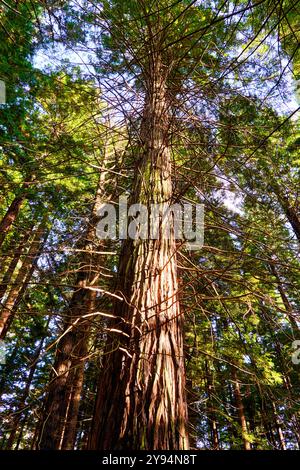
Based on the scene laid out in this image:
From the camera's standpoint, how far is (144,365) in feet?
5.12

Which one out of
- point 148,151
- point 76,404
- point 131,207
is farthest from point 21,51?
point 76,404

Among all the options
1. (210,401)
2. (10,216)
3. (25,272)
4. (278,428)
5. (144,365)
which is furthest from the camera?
(10,216)

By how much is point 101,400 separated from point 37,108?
6.65 m

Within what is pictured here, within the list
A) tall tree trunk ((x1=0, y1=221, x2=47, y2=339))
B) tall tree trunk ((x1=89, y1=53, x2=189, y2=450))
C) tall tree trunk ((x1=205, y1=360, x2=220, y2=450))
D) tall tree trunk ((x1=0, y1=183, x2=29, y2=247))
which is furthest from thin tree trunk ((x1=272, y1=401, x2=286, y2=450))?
tall tree trunk ((x1=0, y1=183, x2=29, y2=247))

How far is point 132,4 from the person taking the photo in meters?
3.66

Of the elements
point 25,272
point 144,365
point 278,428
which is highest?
point 25,272

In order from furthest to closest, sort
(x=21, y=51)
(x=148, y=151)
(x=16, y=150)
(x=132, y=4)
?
(x=16, y=150) → (x=21, y=51) → (x=132, y=4) → (x=148, y=151)

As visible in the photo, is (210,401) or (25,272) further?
(210,401)

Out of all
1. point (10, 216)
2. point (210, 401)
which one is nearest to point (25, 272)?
point (210, 401)

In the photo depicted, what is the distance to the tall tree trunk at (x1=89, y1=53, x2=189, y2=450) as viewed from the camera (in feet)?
4.52

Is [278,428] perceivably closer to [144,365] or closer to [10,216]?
[144,365]

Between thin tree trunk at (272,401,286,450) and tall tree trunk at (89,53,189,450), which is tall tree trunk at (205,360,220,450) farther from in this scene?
thin tree trunk at (272,401,286,450)

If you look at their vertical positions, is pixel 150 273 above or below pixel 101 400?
above

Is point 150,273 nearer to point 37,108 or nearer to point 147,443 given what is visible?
point 147,443
